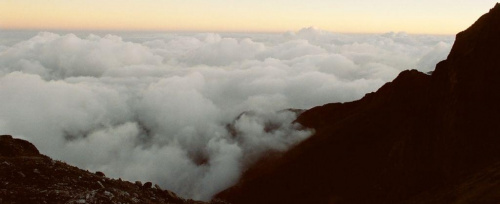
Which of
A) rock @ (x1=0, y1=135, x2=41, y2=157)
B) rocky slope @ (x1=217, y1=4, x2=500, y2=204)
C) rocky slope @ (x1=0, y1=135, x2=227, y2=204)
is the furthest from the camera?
rocky slope @ (x1=217, y1=4, x2=500, y2=204)

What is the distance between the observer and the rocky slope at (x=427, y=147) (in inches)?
2484

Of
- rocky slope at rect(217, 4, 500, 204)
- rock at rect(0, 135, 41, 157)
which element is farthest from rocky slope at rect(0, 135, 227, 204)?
rocky slope at rect(217, 4, 500, 204)

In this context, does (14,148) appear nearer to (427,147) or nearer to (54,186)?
(54,186)

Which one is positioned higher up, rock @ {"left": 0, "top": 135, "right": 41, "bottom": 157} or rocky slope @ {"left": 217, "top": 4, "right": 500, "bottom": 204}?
rock @ {"left": 0, "top": 135, "right": 41, "bottom": 157}

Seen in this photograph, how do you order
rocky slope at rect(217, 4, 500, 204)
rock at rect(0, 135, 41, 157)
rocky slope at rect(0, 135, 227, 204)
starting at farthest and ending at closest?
rocky slope at rect(217, 4, 500, 204) < rock at rect(0, 135, 41, 157) < rocky slope at rect(0, 135, 227, 204)

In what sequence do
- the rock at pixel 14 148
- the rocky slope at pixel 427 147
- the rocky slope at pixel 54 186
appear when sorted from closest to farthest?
1. the rocky slope at pixel 54 186
2. the rock at pixel 14 148
3. the rocky slope at pixel 427 147

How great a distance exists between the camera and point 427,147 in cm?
8875

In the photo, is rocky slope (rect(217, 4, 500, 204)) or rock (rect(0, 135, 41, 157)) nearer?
rock (rect(0, 135, 41, 157))

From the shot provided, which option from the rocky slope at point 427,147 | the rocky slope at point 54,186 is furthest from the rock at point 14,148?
the rocky slope at point 427,147

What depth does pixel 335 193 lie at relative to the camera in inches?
6038

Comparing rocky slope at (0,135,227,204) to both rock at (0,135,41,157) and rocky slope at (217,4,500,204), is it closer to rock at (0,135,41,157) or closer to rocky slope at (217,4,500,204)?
rock at (0,135,41,157)

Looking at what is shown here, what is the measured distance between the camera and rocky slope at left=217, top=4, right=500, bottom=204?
2484 inches

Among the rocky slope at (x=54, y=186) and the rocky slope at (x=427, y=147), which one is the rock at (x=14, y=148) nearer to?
the rocky slope at (x=54, y=186)

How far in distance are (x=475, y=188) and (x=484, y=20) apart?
51.8 m
